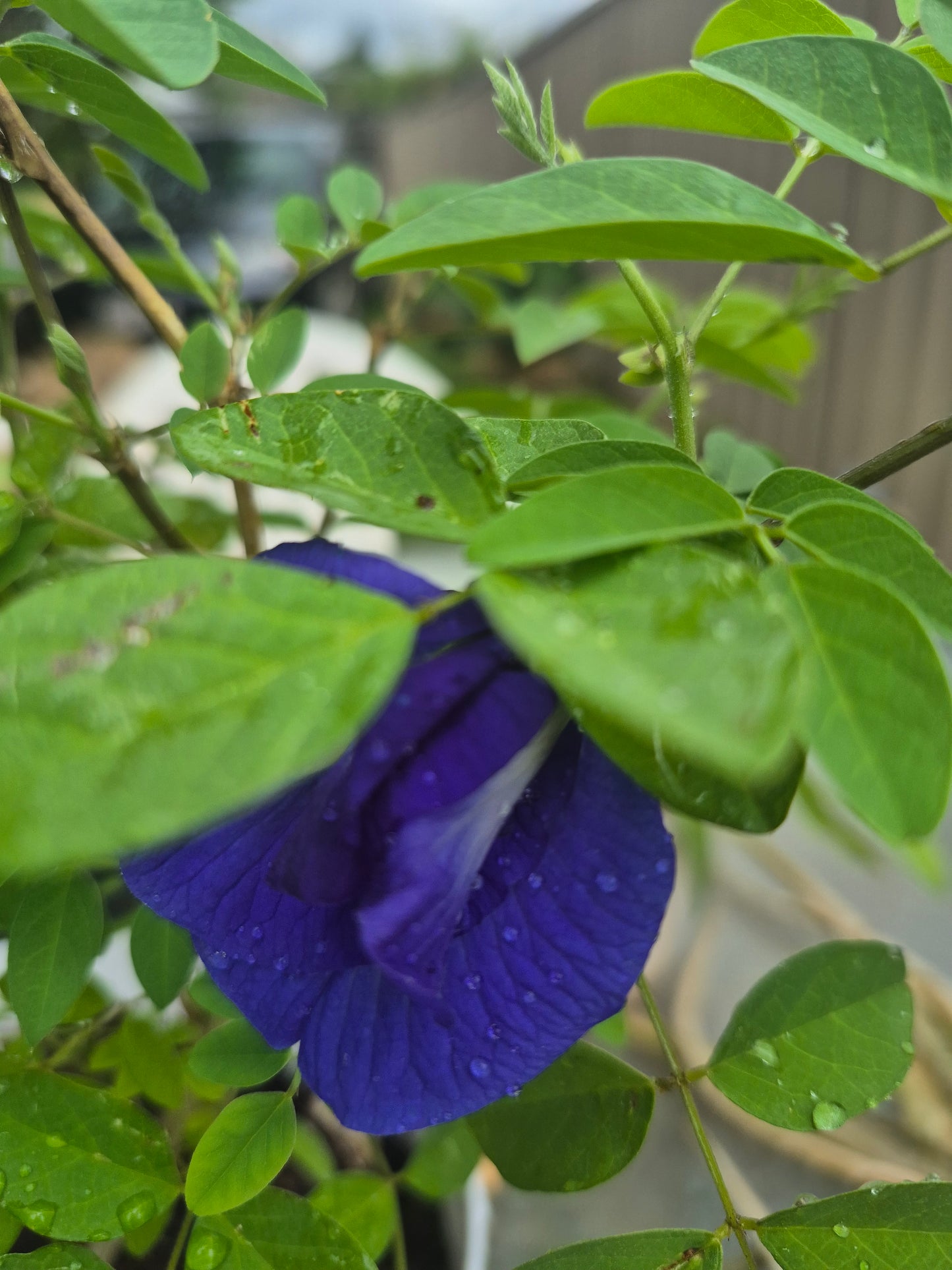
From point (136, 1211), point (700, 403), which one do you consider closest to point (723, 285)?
point (136, 1211)

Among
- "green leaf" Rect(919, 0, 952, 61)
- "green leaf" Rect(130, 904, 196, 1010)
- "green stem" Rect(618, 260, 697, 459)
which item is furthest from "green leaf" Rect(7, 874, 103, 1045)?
"green leaf" Rect(919, 0, 952, 61)

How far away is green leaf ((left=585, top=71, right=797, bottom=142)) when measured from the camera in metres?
0.29

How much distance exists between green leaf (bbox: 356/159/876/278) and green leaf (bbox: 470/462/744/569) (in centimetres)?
5

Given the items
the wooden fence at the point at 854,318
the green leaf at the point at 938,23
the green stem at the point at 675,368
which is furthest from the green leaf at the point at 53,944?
the wooden fence at the point at 854,318

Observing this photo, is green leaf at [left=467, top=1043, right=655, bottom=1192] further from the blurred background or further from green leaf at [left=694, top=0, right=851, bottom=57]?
green leaf at [left=694, top=0, right=851, bottom=57]

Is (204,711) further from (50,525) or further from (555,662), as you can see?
(50,525)

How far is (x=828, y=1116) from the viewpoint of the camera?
0.32 meters

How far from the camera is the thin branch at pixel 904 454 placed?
0.89ft

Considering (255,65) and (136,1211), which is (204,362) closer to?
(255,65)

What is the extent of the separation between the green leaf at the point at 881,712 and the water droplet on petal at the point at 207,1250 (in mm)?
264

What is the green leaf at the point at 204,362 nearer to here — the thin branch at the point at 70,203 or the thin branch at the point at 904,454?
the thin branch at the point at 70,203

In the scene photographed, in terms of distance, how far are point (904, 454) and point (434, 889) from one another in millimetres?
181

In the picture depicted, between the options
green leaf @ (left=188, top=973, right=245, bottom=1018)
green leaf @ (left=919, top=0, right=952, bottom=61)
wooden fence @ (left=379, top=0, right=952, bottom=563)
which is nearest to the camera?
green leaf @ (left=919, top=0, right=952, bottom=61)

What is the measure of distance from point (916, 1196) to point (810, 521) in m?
0.22
